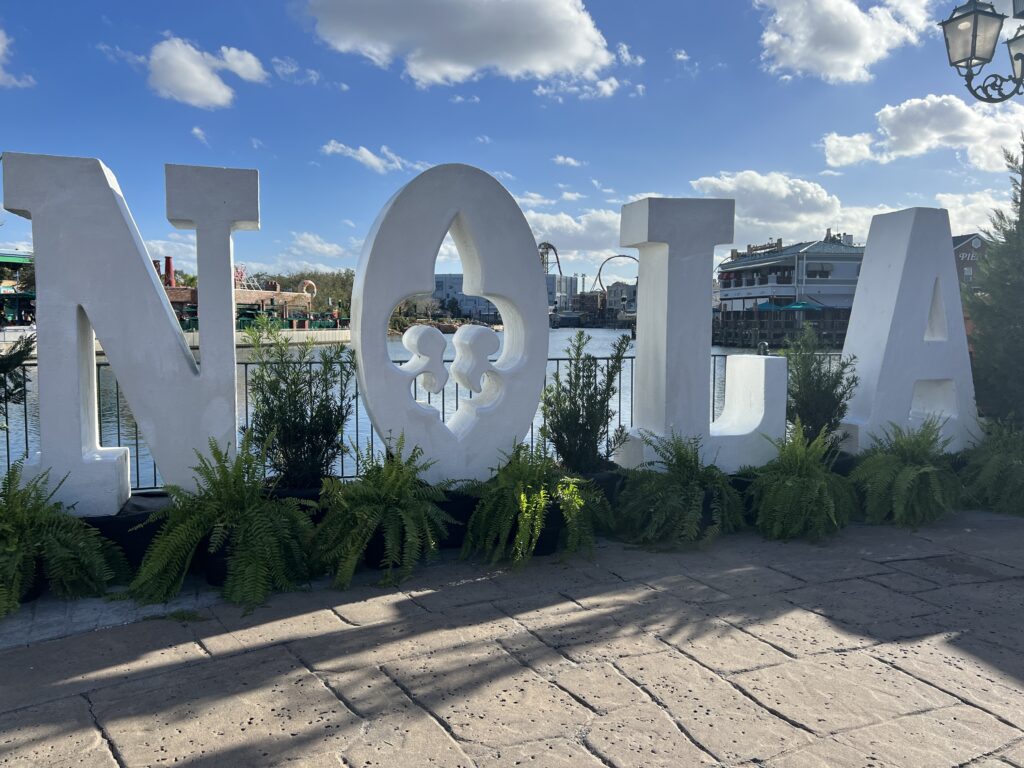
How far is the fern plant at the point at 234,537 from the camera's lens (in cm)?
417

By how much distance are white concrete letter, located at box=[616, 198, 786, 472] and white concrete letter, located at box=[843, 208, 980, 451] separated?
1.03 m

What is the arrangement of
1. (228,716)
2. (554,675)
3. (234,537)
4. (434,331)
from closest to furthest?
1. (228,716)
2. (554,675)
3. (234,537)
4. (434,331)

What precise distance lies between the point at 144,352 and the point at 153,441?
56 centimetres

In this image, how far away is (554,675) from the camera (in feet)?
11.0

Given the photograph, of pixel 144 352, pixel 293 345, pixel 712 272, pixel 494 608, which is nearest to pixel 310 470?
pixel 293 345

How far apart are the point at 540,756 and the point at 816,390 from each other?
4917mm

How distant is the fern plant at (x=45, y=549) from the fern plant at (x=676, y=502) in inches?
124

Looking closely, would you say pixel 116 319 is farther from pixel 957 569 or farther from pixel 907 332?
Result: pixel 907 332

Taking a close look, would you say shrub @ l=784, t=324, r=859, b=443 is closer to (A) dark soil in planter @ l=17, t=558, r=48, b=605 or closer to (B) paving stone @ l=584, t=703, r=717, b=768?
(B) paving stone @ l=584, t=703, r=717, b=768

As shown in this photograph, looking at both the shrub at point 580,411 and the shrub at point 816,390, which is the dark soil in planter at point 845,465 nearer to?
the shrub at point 816,390

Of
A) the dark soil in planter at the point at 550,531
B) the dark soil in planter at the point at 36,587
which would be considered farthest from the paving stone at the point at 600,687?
the dark soil in planter at the point at 36,587

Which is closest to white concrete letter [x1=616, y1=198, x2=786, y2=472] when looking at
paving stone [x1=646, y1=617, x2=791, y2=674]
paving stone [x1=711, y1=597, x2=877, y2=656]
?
paving stone [x1=711, y1=597, x2=877, y2=656]

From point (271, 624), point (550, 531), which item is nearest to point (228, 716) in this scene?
point (271, 624)

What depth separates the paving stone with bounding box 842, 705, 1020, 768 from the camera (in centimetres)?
275
